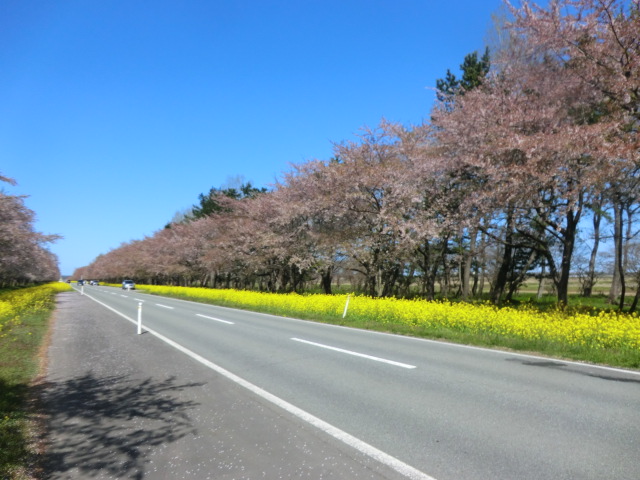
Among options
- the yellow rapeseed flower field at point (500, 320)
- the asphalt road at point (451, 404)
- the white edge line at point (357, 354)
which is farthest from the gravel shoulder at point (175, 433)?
the yellow rapeseed flower field at point (500, 320)

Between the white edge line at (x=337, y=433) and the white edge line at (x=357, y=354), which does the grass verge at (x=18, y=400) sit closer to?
the white edge line at (x=337, y=433)

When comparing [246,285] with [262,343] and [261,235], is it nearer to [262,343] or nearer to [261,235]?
[261,235]

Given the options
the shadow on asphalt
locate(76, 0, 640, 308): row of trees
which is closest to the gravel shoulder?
the shadow on asphalt

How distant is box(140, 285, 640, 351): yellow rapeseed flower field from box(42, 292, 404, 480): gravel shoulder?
25.0 ft

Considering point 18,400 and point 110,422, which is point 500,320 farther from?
point 18,400

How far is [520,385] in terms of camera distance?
5789 mm

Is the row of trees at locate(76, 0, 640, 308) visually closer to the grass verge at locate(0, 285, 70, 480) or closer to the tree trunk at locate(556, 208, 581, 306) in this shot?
the tree trunk at locate(556, 208, 581, 306)

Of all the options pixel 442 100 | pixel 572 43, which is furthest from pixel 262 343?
pixel 442 100

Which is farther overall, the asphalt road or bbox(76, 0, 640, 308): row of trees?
bbox(76, 0, 640, 308): row of trees

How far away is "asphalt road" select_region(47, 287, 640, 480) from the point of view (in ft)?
11.3

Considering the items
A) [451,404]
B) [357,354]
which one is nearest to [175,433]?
[451,404]

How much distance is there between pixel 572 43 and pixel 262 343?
469 inches

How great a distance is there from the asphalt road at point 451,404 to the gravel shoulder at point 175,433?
0.61ft

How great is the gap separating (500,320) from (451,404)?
704cm
